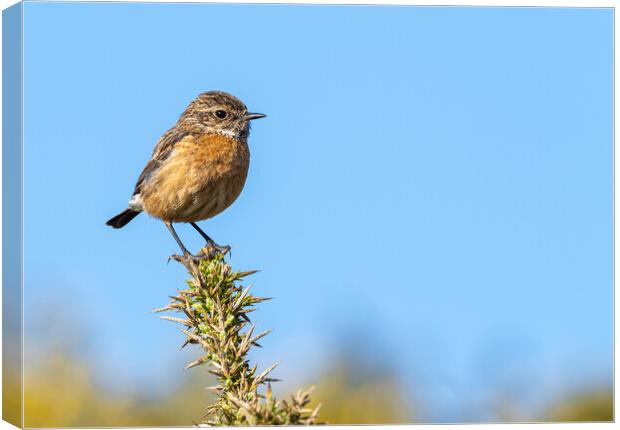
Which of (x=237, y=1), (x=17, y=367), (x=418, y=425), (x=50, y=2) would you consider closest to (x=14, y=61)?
Result: (x=50, y=2)

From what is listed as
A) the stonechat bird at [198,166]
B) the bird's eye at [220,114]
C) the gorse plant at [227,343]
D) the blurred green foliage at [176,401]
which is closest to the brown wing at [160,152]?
the stonechat bird at [198,166]

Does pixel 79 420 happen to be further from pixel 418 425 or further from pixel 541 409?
pixel 541 409

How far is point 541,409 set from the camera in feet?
17.1

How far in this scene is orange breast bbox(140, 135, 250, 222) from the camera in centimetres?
612

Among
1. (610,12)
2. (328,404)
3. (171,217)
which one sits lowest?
(328,404)

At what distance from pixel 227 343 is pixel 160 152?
3.44 meters

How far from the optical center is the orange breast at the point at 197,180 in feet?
20.1

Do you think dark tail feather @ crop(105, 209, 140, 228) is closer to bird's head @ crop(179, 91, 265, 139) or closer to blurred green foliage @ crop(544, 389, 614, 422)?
bird's head @ crop(179, 91, 265, 139)

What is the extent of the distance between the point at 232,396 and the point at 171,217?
3.45 metres

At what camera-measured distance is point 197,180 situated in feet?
20.1

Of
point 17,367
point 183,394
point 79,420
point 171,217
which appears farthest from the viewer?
point 171,217

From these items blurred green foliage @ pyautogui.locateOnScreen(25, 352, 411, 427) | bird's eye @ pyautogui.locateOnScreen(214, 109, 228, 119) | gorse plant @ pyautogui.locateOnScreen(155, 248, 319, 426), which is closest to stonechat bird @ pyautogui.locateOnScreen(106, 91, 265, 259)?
bird's eye @ pyautogui.locateOnScreen(214, 109, 228, 119)

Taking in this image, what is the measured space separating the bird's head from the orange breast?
0.20 meters

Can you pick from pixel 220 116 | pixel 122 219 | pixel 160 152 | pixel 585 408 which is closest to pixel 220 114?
pixel 220 116
